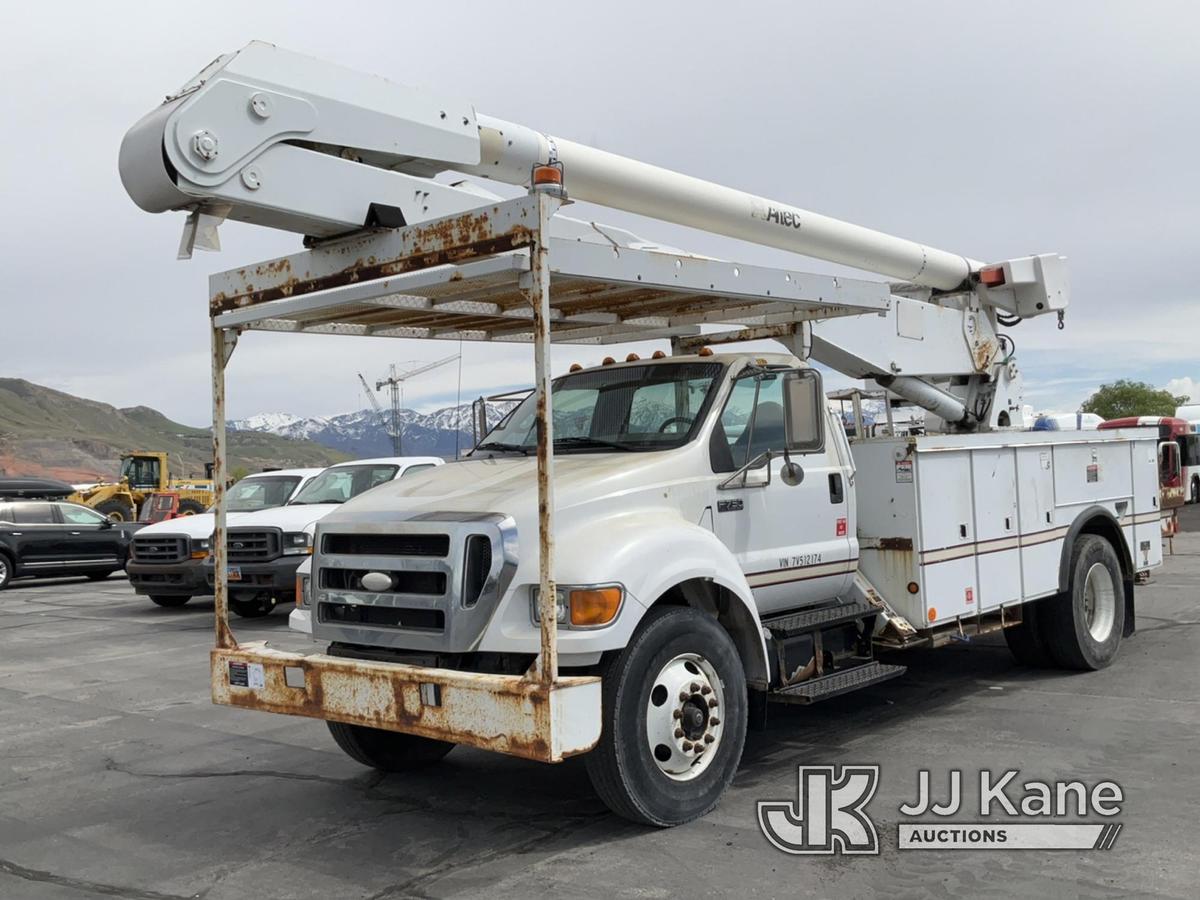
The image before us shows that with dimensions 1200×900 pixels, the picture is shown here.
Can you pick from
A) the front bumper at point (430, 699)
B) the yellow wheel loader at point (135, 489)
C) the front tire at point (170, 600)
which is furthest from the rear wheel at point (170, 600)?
the yellow wheel loader at point (135, 489)

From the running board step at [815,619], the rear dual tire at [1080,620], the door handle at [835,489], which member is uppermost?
the door handle at [835,489]

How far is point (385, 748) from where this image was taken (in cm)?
644

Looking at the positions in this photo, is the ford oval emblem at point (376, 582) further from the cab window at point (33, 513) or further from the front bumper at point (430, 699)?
the cab window at point (33, 513)

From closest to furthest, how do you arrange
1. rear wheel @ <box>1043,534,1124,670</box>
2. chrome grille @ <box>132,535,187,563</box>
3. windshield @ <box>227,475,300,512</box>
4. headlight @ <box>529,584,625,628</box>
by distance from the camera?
headlight @ <box>529,584,625,628</box> < rear wheel @ <box>1043,534,1124,670</box> < chrome grille @ <box>132,535,187,563</box> < windshield @ <box>227,475,300,512</box>

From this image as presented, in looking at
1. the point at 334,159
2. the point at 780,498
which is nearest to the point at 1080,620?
the point at 780,498

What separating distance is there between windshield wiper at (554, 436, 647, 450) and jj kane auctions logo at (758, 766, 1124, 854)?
77.3 inches

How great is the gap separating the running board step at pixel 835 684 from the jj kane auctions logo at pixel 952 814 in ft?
1.36

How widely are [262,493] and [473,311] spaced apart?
396 inches

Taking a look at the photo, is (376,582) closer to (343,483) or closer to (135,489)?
(343,483)

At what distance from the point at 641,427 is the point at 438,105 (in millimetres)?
1999

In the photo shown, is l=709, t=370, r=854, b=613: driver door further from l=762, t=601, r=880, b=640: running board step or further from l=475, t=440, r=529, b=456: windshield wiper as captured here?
l=475, t=440, r=529, b=456: windshield wiper

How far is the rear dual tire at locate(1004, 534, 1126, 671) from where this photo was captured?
8.53 m

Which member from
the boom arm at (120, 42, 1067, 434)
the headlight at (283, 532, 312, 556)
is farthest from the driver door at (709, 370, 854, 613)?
the headlight at (283, 532, 312, 556)

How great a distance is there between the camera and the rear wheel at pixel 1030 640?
8.61 metres
